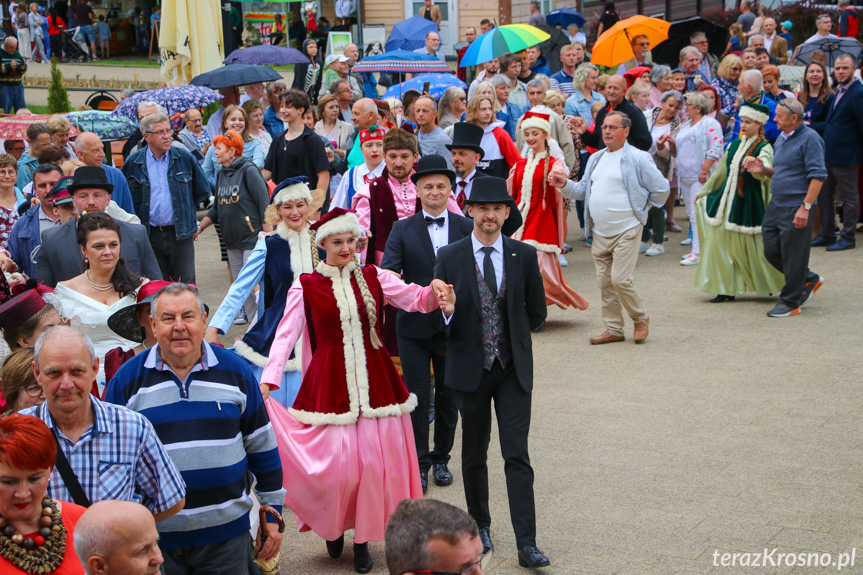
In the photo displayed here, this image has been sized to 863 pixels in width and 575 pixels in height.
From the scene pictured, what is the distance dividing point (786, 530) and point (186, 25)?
11315 millimetres

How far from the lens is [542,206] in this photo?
33.7 ft

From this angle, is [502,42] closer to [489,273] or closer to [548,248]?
[548,248]

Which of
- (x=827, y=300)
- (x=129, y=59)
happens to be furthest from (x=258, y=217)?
(x=129, y=59)

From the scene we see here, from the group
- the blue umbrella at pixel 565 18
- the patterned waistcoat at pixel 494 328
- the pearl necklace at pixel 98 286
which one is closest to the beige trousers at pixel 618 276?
the patterned waistcoat at pixel 494 328

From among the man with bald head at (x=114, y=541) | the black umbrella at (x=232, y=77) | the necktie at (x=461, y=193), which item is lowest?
the man with bald head at (x=114, y=541)

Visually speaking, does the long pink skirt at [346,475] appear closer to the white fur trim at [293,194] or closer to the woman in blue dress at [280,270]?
the woman in blue dress at [280,270]

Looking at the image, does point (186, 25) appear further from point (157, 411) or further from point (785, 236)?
point (157, 411)

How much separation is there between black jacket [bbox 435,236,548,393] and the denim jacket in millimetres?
4337

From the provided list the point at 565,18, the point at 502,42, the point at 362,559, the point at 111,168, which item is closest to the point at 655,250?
the point at 502,42

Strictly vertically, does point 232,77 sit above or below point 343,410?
above

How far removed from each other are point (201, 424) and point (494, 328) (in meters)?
2.01

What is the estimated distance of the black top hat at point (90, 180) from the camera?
23.5ft

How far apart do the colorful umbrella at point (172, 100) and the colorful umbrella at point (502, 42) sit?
493cm

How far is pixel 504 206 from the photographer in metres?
5.68
